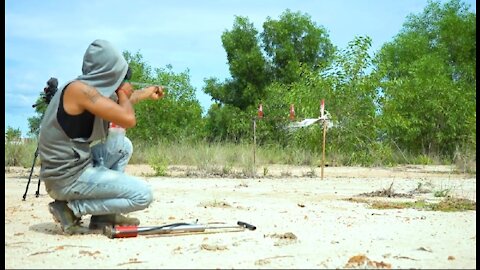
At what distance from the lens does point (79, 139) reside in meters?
4.18

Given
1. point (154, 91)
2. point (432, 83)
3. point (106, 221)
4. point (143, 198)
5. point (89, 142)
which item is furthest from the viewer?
point (432, 83)

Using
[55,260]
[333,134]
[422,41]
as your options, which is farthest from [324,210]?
[422,41]

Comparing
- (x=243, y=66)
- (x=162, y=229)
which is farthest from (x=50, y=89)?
(x=243, y=66)

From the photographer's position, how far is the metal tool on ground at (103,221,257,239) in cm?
422

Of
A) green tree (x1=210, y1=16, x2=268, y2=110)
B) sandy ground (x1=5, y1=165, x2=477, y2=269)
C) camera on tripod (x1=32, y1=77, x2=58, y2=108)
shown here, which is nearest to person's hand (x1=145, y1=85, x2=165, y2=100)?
sandy ground (x1=5, y1=165, x2=477, y2=269)

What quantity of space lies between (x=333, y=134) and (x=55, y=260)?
45.6 ft

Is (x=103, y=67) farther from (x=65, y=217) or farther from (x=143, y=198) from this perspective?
(x=65, y=217)

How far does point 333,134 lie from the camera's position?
55.4ft

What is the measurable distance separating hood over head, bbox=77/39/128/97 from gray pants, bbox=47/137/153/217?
51 centimetres

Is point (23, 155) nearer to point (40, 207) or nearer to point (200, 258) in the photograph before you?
point (40, 207)

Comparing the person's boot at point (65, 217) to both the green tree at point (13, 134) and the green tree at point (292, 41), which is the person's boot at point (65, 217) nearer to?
the green tree at point (13, 134)

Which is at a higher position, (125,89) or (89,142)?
(125,89)

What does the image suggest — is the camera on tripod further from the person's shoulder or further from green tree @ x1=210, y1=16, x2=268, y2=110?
green tree @ x1=210, y1=16, x2=268, y2=110

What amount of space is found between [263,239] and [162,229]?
730mm
